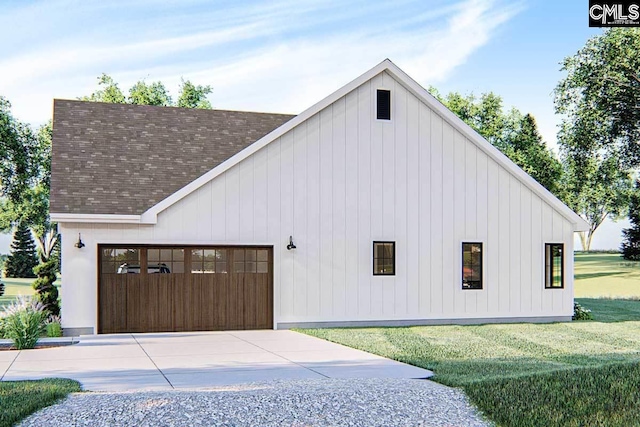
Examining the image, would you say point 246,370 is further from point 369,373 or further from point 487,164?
point 487,164

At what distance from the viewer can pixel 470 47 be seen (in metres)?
36.1

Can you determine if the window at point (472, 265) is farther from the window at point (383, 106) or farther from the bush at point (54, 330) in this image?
the bush at point (54, 330)

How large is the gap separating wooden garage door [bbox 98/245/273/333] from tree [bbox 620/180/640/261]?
116 feet

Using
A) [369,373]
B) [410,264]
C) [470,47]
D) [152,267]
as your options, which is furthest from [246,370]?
[470,47]

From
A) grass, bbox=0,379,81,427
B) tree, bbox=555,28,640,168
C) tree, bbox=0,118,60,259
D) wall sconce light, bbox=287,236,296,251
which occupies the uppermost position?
tree, bbox=555,28,640,168

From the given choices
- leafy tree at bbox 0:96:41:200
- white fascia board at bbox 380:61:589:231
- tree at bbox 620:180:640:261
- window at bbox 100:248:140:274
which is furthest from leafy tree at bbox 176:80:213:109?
tree at bbox 620:180:640:261

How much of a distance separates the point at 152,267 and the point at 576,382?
36.1ft

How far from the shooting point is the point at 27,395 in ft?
29.0

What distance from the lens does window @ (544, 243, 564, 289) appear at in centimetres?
2072

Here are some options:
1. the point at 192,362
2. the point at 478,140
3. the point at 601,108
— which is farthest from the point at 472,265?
the point at 601,108

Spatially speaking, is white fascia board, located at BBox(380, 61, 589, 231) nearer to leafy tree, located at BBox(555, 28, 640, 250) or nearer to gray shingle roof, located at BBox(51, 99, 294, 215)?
gray shingle roof, located at BBox(51, 99, 294, 215)

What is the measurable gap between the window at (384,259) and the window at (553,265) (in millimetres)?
4626

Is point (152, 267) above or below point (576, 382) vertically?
above

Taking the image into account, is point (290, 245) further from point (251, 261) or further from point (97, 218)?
point (97, 218)
